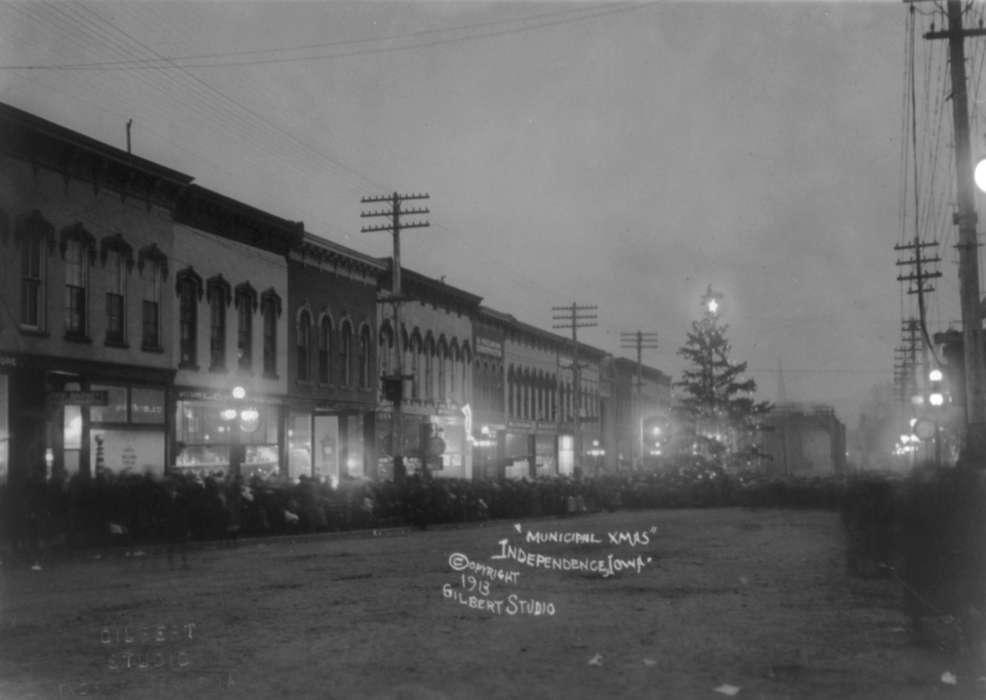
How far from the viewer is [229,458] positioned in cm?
3297

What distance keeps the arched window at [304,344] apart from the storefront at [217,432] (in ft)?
10.8

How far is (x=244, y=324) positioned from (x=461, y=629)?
24.7 m

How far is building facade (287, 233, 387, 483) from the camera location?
38531 millimetres

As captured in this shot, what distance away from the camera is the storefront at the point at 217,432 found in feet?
103

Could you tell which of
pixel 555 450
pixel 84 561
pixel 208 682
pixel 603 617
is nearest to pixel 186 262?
pixel 84 561

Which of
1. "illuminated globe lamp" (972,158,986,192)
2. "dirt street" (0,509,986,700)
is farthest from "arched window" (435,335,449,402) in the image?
"illuminated globe lamp" (972,158,986,192)

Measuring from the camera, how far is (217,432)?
3312cm

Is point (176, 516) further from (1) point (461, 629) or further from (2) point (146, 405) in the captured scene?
(1) point (461, 629)

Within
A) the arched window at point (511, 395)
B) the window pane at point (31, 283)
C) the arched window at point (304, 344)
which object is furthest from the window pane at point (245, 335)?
the arched window at point (511, 395)

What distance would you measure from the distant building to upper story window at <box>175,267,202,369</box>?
102553 mm

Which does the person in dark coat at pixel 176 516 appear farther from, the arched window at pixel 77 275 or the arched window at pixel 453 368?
the arched window at pixel 453 368

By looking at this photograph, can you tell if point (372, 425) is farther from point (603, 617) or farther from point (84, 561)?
point (603, 617)

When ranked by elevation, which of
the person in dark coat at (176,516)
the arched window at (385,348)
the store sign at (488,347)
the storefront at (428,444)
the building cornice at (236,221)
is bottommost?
the person in dark coat at (176,516)

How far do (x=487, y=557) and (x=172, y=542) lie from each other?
6.63 metres
